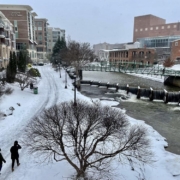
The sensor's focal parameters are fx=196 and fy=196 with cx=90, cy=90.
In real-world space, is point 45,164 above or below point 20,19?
below

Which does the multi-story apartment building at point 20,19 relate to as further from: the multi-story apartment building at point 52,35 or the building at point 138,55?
the multi-story apartment building at point 52,35

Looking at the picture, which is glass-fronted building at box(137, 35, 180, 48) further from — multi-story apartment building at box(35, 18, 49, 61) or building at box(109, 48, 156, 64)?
multi-story apartment building at box(35, 18, 49, 61)

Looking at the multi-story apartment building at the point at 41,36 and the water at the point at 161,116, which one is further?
the multi-story apartment building at the point at 41,36

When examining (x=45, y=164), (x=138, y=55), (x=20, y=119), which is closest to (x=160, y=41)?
(x=138, y=55)

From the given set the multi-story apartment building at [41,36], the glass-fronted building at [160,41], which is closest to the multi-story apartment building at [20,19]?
the multi-story apartment building at [41,36]

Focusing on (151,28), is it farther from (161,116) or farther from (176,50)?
(161,116)

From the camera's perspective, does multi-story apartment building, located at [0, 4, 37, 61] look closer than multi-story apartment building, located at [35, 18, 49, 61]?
Yes

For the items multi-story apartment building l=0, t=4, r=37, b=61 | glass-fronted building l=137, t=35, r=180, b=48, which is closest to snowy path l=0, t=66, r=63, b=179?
multi-story apartment building l=0, t=4, r=37, b=61

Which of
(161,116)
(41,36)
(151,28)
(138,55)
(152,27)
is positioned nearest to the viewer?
(161,116)

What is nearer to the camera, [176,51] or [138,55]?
[176,51]

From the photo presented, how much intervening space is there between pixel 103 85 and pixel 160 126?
75.5 ft

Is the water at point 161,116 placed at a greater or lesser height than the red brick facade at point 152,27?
lesser

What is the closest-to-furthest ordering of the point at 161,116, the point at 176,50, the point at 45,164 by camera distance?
the point at 45,164
the point at 161,116
the point at 176,50

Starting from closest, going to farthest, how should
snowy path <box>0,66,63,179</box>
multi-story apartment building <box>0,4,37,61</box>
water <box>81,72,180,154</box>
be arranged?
snowy path <box>0,66,63,179</box>, water <box>81,72,180,154</box>, multi-story apartment building <box>0,4,37,61</box>
